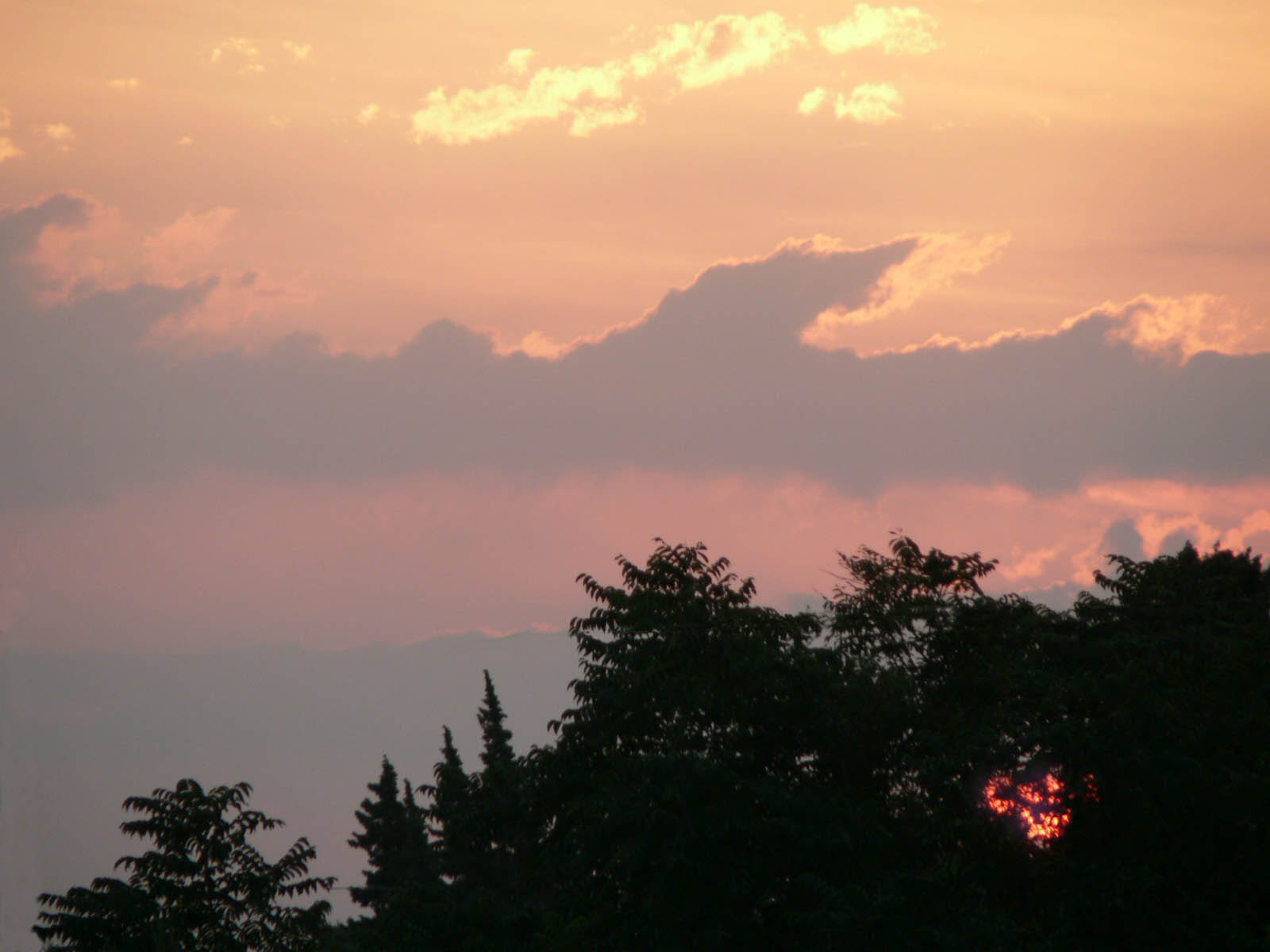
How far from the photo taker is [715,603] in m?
29.3

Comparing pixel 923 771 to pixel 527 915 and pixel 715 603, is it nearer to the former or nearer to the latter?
pixel 715 603

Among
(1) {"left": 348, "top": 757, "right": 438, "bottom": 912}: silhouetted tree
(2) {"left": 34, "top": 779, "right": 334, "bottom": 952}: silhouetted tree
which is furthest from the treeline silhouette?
(1) {"left": 348, "top": 757, "right": 438, "bottom": 912}: silhouetted tree

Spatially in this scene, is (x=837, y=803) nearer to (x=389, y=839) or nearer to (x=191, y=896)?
(x=191, y=896)

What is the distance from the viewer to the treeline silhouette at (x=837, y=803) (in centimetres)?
2553

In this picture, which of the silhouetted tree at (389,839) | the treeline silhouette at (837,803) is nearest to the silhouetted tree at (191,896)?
the treeline silhouette at (837,803)

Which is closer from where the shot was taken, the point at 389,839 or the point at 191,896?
the point at 191,896

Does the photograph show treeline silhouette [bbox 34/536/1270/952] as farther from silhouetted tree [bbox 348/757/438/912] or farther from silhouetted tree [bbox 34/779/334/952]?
silhouetted tree [bbox 348/757/438/912]

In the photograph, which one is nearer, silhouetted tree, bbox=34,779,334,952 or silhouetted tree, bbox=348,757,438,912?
silhouetted tree, bbox=34,779,334,952

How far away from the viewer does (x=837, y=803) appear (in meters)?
26.4

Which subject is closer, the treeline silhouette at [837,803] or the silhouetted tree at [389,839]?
the treeline silhouette at [837,803]

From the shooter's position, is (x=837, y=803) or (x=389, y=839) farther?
(x=389, y=839)

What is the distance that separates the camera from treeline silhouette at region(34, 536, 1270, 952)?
25.5 metres

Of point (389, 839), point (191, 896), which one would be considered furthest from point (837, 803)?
point (389, 839)

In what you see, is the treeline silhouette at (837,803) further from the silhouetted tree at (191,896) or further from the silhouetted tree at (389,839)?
the silhouetted tree at (389,839)
